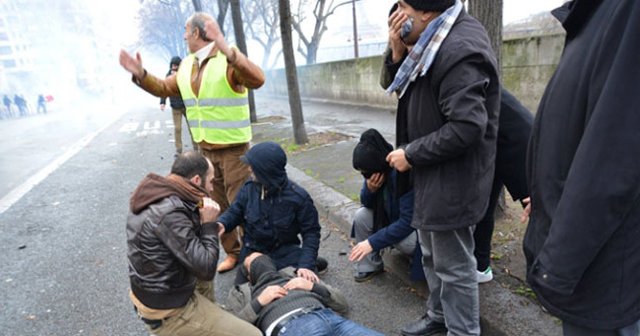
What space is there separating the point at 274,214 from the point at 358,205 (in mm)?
1566

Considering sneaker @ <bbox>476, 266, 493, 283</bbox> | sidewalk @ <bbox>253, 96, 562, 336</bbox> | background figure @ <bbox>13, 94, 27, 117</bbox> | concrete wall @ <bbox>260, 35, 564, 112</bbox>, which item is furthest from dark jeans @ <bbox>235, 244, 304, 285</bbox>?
background figure @ <bbox>13, 94, 27, 117</bbox>

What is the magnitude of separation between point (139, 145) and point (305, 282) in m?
8.65

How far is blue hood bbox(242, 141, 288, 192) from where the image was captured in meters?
2.42

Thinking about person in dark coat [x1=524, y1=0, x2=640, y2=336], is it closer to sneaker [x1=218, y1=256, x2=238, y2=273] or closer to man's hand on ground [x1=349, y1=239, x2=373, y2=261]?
man's hand on ground [x1=349, y1=239, x2=373, y2=261]

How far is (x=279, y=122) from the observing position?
10891 mm

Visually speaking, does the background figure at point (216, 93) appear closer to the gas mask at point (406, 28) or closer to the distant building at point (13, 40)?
the gas mask at point (406, 28)

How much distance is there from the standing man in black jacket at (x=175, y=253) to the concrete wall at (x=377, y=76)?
583cm

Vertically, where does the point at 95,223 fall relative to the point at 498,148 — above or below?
below

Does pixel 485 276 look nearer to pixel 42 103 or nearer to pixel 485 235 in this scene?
pixel 485 235

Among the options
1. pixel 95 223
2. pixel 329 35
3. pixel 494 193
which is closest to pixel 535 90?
pixel 494 193

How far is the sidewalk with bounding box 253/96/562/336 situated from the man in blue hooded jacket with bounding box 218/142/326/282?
798mm

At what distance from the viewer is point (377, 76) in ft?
34.6

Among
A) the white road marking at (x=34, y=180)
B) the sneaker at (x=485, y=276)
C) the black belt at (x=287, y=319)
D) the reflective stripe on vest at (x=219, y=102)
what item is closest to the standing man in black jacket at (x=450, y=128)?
the sneaker at (x=485, y=276)

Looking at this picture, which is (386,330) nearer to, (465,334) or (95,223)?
(465,334)
